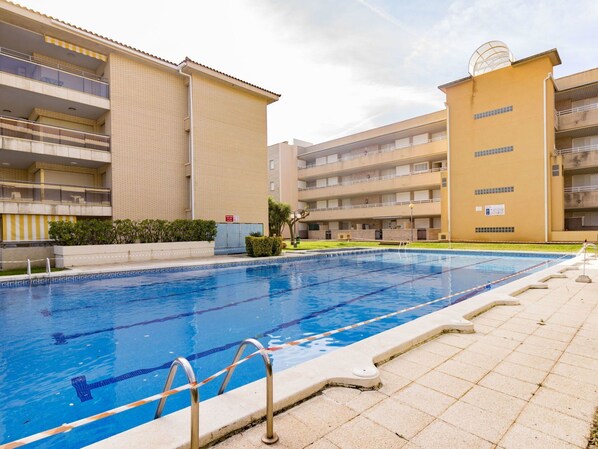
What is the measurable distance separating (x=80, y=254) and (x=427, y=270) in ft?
53.7

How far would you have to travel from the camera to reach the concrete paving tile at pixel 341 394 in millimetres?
3219

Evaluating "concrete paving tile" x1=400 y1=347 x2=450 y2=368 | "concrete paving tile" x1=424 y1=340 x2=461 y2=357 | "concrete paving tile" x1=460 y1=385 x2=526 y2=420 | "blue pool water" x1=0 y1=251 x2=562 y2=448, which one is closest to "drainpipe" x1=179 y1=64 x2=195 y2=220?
"blue pool water" x1=0 y1=251 x2=562 y2=448

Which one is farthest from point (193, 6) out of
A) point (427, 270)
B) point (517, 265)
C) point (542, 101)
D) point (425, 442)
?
point (542, 101)

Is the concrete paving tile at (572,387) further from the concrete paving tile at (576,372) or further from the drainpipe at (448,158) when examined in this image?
the drainpipe at (448,158)

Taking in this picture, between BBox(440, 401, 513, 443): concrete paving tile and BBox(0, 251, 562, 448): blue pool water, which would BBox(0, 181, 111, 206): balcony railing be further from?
BBox(440, 401, 513, 443): concrete paving tile

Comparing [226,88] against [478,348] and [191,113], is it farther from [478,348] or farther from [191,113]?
[478,348]

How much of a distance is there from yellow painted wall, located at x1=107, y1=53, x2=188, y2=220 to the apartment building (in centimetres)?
6

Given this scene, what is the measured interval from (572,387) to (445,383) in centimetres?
128

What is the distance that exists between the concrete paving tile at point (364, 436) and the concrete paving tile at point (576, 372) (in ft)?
8.20

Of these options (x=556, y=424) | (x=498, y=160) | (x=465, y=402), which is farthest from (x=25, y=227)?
(x=498, y=160)

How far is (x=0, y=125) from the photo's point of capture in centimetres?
1588

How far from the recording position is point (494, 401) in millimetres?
3135

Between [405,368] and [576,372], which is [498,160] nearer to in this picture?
[576,372]

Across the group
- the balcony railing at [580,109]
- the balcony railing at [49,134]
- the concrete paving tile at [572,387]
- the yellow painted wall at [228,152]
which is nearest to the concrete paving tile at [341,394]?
the concrete paving tile at [572,387]
